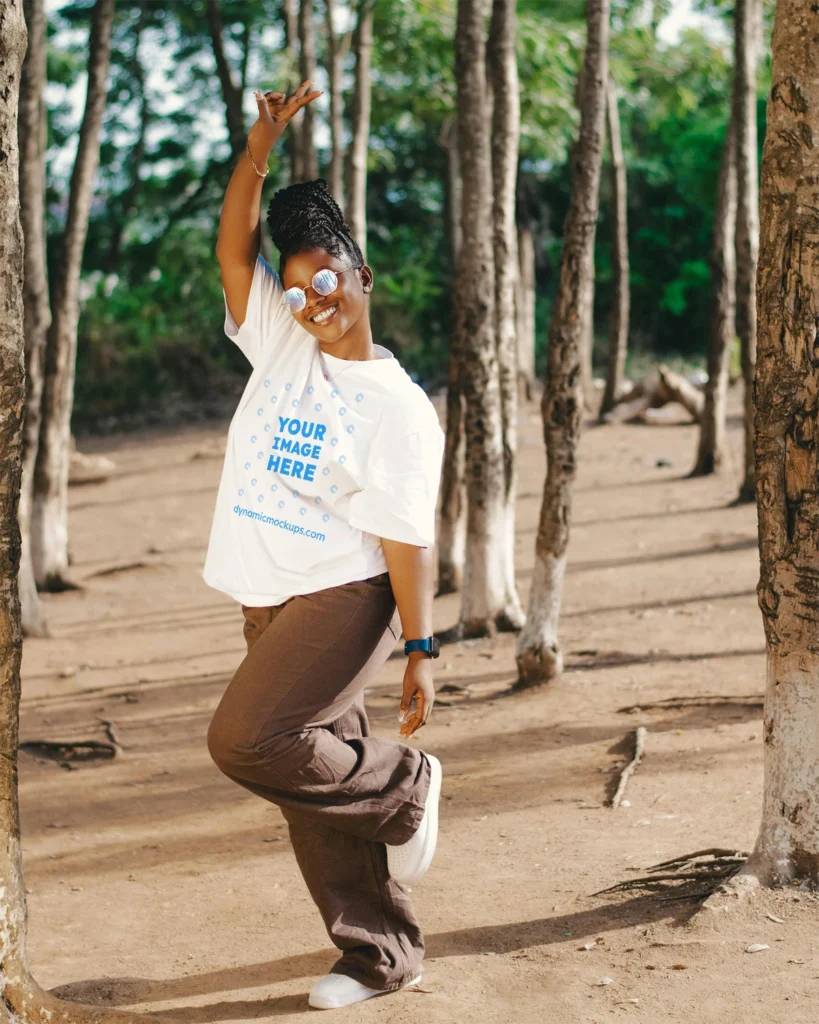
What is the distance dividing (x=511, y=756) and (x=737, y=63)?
8.73m

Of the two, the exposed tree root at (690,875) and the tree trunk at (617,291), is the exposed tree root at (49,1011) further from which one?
the tree trunk at (617,291)

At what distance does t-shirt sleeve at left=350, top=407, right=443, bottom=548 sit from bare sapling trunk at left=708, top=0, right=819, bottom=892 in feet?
4.08

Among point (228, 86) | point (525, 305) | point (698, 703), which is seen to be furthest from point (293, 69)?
point (698, 703)

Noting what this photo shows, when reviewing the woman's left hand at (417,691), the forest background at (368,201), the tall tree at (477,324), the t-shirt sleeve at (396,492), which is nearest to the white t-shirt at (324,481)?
the t-shirt sleeve at (396,492)

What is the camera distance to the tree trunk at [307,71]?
41.0ft

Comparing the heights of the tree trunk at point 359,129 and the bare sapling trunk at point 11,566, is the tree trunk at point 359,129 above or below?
above

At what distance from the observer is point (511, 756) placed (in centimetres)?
588

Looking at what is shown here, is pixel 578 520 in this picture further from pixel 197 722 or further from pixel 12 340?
pixel 12 340

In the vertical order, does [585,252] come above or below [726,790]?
above

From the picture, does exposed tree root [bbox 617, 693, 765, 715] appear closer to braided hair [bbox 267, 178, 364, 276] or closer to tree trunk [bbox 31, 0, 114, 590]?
braided hair [bbox 267, 178, 364, 276]

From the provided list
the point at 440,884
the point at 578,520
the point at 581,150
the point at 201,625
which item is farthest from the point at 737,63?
the point at 440,884

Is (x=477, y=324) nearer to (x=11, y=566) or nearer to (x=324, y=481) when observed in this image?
(x=324, y=481)

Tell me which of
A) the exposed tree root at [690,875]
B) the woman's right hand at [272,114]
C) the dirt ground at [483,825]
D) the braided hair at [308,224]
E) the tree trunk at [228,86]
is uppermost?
the tree trunk at [228,86]

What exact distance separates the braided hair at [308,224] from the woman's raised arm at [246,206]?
63 millimetres
